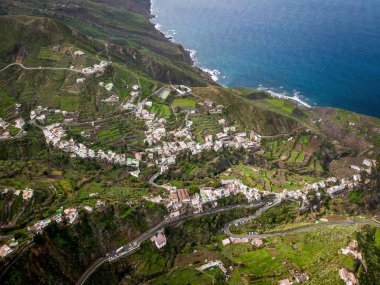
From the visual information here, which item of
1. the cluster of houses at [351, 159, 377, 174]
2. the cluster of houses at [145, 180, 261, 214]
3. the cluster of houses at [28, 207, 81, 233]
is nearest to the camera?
the cluster of houses at [28, 207, 81, 233]

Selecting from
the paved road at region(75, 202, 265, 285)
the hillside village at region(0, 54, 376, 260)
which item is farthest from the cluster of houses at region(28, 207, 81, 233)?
the paved road at region(75, 202, 265, 285)

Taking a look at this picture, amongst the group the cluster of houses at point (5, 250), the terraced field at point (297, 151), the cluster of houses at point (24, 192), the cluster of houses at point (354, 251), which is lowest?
the cluster of houses at point (5, 250)

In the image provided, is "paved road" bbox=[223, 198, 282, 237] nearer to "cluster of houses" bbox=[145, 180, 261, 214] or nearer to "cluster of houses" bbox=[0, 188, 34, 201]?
"cluster of houses" bbox=[145, 180, 261, 214]

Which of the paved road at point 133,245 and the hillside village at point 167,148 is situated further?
the hillside village at point 167,148

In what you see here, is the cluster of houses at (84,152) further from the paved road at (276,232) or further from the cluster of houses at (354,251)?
the cluster of houses at (354,251)

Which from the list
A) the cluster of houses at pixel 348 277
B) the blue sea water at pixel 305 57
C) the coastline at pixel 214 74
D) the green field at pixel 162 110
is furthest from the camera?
the blue sea water at pixel 305 57

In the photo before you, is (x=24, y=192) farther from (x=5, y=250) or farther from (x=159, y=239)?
(x=159, y=239)

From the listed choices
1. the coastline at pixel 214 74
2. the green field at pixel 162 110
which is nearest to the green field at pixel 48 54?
the green field at pixel 162 110

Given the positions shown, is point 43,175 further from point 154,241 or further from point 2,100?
point 2,100
